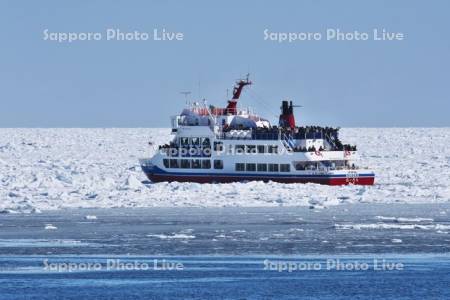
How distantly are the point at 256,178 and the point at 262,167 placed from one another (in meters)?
0.57

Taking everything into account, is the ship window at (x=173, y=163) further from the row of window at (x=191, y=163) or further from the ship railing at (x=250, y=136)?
the ship railing at (x=250, y=136)

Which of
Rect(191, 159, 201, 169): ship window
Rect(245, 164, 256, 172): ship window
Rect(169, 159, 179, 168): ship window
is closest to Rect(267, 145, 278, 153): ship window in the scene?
Rect(245, 164, 256, 172): ship window

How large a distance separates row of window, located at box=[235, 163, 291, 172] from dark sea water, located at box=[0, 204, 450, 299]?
564 inches

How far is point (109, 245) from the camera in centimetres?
2766

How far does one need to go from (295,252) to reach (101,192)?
1746 cm

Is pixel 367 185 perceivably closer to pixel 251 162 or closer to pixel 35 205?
pixel 251 162

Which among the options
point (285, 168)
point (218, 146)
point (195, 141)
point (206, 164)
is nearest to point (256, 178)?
point (285, 168)

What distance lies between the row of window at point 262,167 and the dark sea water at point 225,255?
14.3m

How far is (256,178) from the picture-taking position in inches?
2012

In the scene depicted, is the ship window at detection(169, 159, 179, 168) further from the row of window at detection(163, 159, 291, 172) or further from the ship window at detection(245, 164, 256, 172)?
the ship window at detection(245, 164, 256, 172)

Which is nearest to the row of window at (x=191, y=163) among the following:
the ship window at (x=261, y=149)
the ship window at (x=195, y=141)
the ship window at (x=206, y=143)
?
→ the ship window at (x=206, y=143)

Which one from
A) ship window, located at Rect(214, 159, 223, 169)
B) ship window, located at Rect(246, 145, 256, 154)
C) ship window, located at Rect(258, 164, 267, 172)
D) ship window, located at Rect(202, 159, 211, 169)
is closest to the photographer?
ship window, located at Rect(258, 164, 267, 172)

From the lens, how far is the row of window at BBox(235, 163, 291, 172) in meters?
50.8

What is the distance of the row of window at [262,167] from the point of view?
50.8 m
